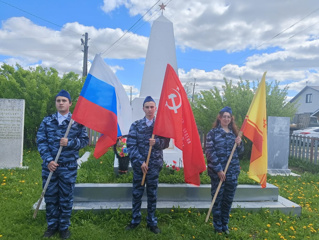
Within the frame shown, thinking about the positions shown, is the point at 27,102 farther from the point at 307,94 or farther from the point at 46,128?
the point at 307,94

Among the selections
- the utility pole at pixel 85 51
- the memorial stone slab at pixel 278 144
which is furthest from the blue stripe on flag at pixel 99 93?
the utility pole at pixel 85 51

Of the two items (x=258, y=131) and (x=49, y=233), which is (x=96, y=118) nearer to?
(x=49, y=233)

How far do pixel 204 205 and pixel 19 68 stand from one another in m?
8.93

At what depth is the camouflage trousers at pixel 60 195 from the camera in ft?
9.73

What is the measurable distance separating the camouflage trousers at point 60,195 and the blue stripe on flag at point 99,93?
33.8 inches

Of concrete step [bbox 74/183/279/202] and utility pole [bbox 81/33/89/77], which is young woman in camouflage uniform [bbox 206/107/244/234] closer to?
concrete step [bbox 74/183/279/202]

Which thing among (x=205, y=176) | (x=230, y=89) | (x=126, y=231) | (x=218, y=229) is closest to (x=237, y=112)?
(x=230, y=89)

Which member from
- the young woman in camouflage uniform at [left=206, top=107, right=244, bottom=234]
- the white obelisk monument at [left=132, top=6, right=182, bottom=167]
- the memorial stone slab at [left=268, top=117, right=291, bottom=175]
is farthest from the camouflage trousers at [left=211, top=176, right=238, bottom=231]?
the memorial stone slab at [left=268, top=117, right=291, bottom=175]

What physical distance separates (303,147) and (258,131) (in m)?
6.26

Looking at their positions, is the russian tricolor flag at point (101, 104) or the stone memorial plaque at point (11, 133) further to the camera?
the stone memorial plaque at point (11, 133)

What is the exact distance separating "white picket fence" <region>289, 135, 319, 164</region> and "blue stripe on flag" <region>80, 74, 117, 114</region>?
762cm

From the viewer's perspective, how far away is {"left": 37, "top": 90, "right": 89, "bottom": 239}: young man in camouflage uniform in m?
2.95

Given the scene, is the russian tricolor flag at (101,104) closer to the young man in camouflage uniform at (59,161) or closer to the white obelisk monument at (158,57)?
the young man in camouflage uniform at (59,161)

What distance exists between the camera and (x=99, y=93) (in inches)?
130
